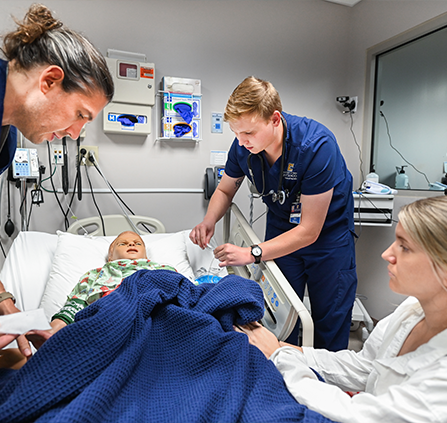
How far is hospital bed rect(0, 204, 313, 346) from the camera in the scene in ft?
4.87

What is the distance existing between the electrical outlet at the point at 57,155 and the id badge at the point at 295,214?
1652 mm

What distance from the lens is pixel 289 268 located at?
6.06ft

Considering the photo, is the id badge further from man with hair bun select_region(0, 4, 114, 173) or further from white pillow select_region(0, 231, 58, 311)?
white pillow select_region(0, 231, 58, 311)

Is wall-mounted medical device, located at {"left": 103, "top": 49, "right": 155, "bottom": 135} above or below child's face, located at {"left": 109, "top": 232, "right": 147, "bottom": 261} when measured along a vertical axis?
above

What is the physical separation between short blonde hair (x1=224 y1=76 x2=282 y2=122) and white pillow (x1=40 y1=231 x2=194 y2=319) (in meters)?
0.94

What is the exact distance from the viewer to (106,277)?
5.55 feet

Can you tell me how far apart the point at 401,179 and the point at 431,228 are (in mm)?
2267

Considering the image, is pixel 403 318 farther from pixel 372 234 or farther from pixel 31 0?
pixel 31 0

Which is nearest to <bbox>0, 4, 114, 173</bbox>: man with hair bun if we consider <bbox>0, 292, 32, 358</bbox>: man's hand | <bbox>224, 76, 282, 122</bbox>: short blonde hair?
<bbox>0, 292, 32, 358</bbox>: man's hand

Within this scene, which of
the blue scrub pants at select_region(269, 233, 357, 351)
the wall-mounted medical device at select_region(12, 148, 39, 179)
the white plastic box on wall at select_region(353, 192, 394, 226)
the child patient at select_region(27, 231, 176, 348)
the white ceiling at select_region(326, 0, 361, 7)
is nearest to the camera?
the child patient at select_region(27, 231, 176, 348)

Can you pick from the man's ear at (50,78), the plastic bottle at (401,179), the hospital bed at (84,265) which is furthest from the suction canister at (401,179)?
the man's ear at (50,78)

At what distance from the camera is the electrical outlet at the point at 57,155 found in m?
2.40

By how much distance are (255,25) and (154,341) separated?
2681 millimetres

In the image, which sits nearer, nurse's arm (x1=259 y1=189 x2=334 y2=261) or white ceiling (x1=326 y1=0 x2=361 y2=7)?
nurse's arm (x1=259 y1=189 x2=334 y2=261)
